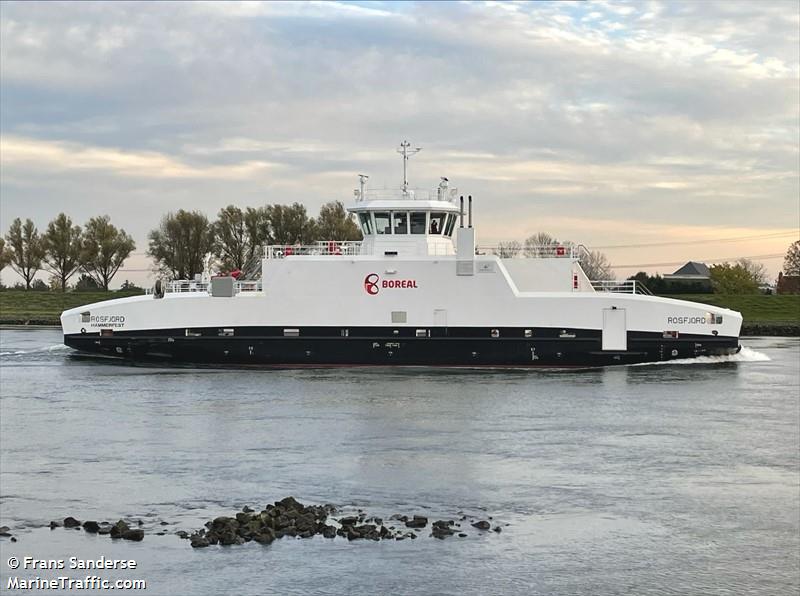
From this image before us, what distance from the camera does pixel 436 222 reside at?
36.2 meters

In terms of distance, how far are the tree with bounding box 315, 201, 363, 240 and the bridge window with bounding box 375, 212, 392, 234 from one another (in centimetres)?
4079

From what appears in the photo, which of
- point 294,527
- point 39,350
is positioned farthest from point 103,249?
point 294,527

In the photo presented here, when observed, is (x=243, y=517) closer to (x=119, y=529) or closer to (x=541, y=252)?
(x=119, y=529)

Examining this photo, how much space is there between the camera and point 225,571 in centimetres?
1346

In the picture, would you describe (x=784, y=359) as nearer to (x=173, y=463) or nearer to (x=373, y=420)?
(x=373, y=420)

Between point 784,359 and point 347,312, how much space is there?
18.1 metres

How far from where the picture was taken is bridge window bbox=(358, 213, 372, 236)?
36031mm

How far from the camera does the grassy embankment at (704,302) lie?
205 feet

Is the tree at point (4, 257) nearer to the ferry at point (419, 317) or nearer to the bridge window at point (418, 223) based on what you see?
the ferry at point (419, 317)

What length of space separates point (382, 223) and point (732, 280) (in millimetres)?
56333

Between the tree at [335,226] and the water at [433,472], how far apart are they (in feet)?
148

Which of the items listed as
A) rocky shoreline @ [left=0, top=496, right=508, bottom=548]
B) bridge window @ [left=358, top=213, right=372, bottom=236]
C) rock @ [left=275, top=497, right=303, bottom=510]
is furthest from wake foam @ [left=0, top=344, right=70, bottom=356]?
rocky shoreline @ [left=0, top=496, right=508, bottom=548]

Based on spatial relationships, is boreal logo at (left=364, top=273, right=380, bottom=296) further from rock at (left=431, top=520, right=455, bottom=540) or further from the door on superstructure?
rock at (left=431, top=520, right=455, bottom=540)

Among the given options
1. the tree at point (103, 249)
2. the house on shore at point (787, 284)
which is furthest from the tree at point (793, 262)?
the tree at point (103, 249)
